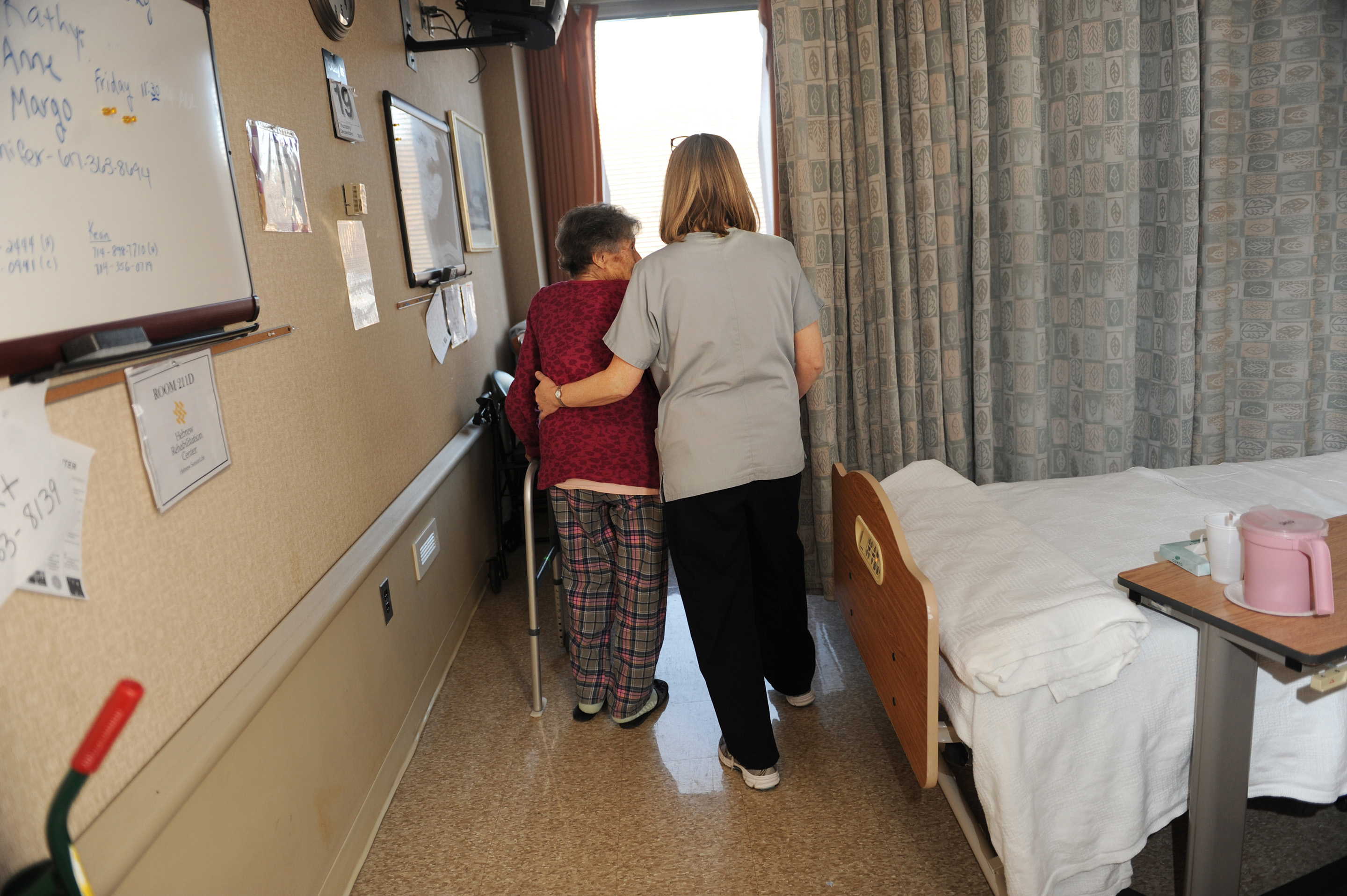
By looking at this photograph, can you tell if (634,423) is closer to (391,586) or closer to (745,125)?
(391,586)

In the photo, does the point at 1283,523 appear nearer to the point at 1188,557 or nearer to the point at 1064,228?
the point at 1188,557

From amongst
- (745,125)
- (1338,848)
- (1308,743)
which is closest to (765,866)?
(1308,743)

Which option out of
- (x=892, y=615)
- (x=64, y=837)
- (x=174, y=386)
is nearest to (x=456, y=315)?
(x=174, y=386)

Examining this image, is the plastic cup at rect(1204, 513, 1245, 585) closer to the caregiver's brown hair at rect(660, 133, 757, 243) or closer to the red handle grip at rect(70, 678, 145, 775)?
the caregiver's brown hair at rect(660, 133, 757, 243)

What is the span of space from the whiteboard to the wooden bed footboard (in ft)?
4.18

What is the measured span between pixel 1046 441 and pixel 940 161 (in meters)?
1.05

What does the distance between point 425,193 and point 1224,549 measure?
7.70 ft

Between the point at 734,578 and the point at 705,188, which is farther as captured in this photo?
the point at 734,578

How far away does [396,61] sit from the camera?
2.48 m

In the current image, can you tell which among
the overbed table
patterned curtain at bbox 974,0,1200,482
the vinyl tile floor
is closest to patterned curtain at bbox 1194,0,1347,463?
patterned curtain at bbox 974,0,1200,482

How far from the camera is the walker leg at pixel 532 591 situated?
220 centimetres

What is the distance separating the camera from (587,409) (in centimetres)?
208

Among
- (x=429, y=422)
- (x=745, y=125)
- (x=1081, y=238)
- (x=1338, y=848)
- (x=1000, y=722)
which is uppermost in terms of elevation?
(x=745, y=125)

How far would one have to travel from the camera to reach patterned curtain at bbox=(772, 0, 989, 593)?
2.62 m
